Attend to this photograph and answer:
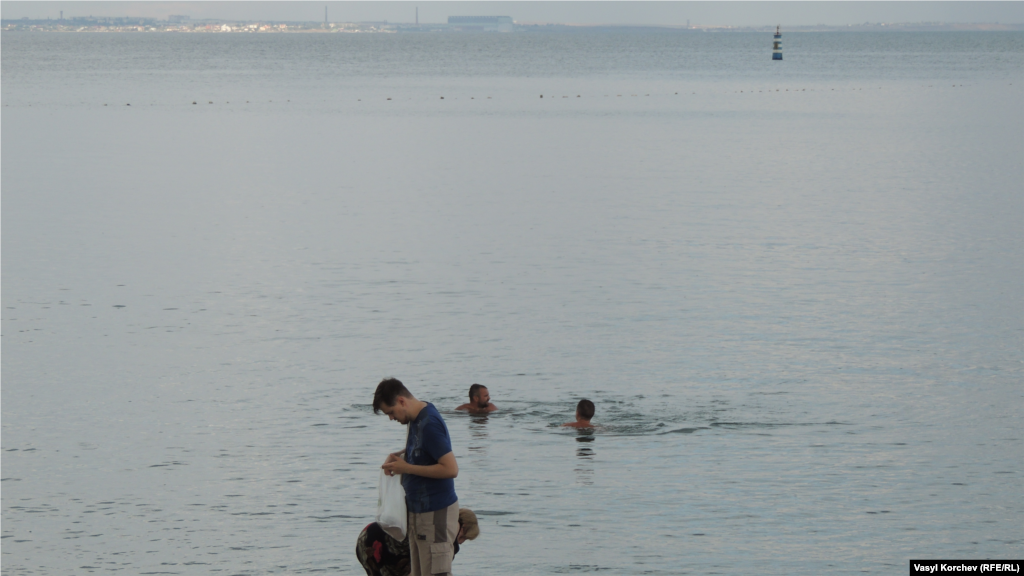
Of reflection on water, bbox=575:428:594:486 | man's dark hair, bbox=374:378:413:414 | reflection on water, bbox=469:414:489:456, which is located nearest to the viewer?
man's dark hair, bbox=374:378:413:414

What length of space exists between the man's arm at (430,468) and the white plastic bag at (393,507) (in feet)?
0.79

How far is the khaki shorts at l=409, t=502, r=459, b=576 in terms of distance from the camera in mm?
9547

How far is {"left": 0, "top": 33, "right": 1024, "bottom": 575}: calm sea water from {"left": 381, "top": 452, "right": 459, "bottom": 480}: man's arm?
418cm

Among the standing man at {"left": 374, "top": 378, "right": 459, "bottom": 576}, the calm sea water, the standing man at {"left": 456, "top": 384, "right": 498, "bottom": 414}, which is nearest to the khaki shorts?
the standing man at {"left": 374, "top": 378, "right": 459, "bottom": 576}

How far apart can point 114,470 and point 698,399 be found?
8.01m

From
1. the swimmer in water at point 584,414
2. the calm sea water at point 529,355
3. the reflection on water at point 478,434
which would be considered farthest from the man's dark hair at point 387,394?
the swimmer in water at point 584,414

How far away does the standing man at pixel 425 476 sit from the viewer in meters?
9.05

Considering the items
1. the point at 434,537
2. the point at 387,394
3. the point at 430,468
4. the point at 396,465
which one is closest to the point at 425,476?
the point at 430,468

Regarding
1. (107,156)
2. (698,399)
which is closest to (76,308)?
(698,399)

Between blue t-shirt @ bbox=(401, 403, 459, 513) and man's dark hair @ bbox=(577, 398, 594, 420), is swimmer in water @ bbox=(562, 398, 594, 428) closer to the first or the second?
man's dark hair @ bbox=(577, 398, 594, 420)

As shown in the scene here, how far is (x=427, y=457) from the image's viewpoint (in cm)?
928

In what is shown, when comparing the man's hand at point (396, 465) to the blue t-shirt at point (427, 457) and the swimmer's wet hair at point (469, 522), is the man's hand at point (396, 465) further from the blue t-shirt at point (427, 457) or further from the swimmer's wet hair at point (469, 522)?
the swimmer's wet hair at point (469, 522)

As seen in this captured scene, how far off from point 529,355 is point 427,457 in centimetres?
1256

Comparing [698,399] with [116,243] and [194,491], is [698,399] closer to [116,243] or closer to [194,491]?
[194,491]
